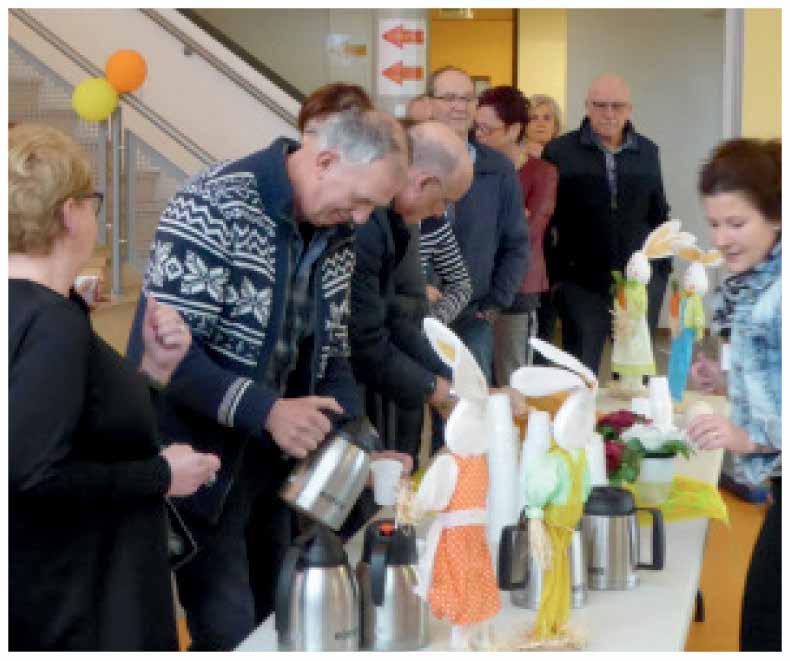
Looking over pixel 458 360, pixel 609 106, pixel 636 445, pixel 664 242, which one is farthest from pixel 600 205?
pixel 458 360

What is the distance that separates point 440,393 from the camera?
320 centimetres

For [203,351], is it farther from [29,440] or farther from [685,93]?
[685,93]

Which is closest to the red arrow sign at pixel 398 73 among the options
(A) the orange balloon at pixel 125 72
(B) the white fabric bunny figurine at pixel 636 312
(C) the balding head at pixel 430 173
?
(A) the orange balloon at pixel 125 72

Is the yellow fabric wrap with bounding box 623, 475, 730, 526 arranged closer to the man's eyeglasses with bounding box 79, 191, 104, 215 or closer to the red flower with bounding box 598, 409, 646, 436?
the red flower with bounding box 598, 409, 646, 436

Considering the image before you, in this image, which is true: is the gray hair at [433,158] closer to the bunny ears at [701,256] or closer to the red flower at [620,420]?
the red flower at [620,420]

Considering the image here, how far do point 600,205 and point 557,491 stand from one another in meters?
3.84

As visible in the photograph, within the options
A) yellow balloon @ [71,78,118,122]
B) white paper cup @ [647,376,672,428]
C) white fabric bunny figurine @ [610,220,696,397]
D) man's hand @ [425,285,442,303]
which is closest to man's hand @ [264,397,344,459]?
white paper cup @ [647,376,672,428]

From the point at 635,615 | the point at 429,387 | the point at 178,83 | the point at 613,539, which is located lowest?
the point at 635,615

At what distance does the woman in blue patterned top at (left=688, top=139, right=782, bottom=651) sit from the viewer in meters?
2.18

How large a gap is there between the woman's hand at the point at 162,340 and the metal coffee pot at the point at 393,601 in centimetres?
52

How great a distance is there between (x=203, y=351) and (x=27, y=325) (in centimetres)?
65

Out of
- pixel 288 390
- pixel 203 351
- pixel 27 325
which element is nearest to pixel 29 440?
pixel 27 325

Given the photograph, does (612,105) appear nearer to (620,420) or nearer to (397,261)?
(397,261)

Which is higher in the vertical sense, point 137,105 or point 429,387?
point 137,105
